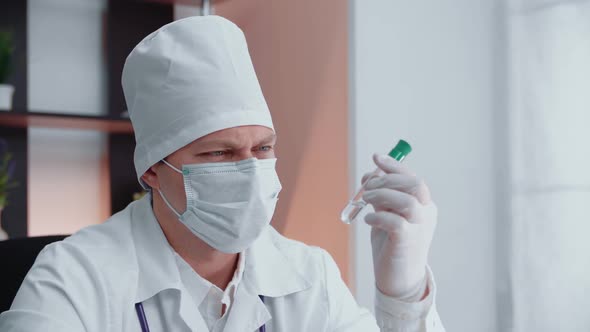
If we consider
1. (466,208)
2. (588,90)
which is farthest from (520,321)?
(588,90)

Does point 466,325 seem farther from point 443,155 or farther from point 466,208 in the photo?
point 443,155

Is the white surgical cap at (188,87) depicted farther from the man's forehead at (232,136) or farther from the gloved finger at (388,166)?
the gloved finger at (388,166)

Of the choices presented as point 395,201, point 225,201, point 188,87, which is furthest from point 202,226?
point 395,201

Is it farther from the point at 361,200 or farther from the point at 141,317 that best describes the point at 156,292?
the point at 361,200

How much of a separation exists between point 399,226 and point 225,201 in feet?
1.12

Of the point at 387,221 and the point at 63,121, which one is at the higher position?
the point at 63,121

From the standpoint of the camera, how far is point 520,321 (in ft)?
6.34

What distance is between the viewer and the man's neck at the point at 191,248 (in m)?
1.22

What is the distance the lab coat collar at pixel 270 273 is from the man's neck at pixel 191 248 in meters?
0.07

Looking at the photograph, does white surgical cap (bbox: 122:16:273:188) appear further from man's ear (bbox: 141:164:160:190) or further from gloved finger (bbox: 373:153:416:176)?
gloved finger (bbox: 373:153:416:176)

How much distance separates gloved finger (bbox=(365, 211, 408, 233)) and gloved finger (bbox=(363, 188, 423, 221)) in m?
0.01

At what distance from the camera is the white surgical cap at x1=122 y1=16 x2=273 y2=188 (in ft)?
3.73

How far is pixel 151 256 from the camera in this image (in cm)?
118

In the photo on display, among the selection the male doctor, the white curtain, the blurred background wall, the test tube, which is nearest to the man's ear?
the male doctor
